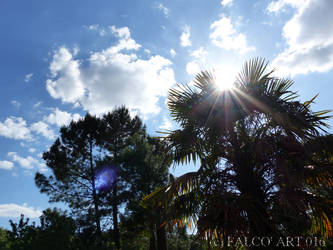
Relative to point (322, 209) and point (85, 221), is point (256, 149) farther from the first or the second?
point (85, 221)

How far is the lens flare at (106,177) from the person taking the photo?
15.6 metres

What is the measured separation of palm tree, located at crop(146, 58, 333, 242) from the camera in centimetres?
382

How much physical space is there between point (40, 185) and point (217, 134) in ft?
54.0

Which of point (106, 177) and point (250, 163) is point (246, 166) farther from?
point (106, 177)

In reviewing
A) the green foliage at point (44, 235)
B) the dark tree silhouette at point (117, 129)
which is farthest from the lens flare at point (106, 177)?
the green foliage at point (44, 235)

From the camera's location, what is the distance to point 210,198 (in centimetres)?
425

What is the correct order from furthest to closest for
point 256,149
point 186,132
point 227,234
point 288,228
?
point 186,132 < point 288,228 < point 256,149 < point 227,234

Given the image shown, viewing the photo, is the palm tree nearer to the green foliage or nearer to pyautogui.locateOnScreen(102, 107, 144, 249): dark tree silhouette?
the green foliage

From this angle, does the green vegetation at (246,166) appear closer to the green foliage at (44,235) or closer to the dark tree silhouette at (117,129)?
the green foliage at (44,235)

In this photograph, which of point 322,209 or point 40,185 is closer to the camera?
point 322,209

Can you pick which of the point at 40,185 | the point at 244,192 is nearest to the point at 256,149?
the point at 244,192

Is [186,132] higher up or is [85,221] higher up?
[186,132]

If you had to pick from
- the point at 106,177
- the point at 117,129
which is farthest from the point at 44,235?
the point at 117,129

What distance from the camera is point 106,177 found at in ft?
52.5
